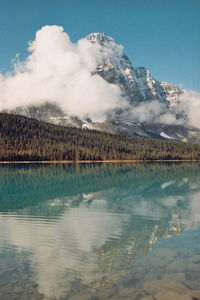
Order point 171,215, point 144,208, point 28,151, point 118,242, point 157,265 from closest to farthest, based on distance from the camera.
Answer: point 157,265 < point 118,242 < point 171,215 < point 144,208 < point 28,151

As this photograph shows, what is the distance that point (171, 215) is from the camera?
33.3 m

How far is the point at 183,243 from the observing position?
2192cm

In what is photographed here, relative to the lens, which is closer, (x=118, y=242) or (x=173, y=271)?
(x=173, y=271)

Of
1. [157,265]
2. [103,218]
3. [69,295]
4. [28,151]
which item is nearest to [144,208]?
[103,218]

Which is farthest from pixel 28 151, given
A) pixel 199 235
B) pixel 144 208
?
pixel 199 235

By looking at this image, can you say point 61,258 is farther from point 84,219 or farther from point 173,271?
point 84,219

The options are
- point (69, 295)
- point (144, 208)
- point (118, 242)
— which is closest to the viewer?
point (69, 295)

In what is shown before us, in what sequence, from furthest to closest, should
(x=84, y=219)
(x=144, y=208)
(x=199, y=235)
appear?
1. (x=144, y=208)
2. (x=84, y=219)
3. (x=199, y=235)

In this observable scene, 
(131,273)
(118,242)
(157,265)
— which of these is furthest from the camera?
(118,242)

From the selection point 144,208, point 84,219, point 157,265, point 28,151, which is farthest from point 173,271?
point 28,151

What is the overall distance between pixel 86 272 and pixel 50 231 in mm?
9136

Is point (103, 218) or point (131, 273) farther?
point (103, 218)

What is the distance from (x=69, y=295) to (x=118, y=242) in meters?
8.67

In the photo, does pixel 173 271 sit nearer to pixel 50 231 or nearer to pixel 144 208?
pixel 50 231
